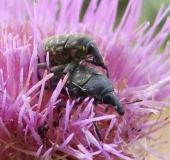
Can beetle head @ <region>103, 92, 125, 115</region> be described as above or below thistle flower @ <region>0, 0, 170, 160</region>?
above

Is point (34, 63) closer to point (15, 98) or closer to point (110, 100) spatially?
point (15, 98)

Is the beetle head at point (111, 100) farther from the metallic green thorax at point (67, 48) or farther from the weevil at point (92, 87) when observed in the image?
the metallic green thorax at point (67, 48)

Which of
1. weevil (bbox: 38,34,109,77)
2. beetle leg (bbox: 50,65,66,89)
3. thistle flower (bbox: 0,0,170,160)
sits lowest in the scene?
thistle flower (bbox: 0,0,170,160)

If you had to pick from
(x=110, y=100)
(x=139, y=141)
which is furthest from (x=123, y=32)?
(x=110, y=100)

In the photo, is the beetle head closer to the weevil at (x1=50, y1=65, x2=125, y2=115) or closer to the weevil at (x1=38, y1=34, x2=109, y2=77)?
the weevil at (x1=50, y1=65, x2=125, y2=115)

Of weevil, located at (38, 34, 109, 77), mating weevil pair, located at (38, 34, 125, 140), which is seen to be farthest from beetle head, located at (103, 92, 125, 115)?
weevil, located at (38, 34, 109, 77)

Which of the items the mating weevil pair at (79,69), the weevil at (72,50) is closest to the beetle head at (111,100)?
the mating weevil pair at (79,69)

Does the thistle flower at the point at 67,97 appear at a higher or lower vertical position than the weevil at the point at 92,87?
Result: lower

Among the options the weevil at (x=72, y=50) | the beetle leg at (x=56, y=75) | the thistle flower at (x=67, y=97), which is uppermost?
the weevil at (x=72, y=50)
